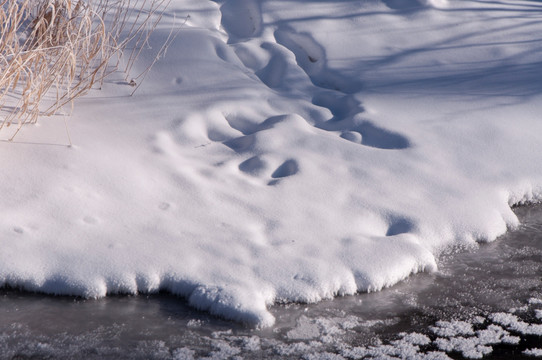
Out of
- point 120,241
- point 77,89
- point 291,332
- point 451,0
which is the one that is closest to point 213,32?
point 77,89

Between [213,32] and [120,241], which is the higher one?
[213,32]

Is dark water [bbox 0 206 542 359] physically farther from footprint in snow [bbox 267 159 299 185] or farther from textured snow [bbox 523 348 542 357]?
footprint in snow [bbox 267 159 299 185]

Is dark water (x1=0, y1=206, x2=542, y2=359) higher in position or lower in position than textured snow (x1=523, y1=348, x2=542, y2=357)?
lower

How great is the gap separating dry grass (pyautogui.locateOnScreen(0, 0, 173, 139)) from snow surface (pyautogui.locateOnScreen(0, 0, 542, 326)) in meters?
0.11

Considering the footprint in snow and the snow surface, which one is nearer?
the snow surface

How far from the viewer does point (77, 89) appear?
3.34m

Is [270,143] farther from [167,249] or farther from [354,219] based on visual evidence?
[167,249]

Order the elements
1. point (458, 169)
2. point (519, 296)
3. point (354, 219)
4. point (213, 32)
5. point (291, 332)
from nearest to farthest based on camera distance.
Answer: point (291, 332)
point (519, 296)
point (354, 219)
point (458, 169)
point (213, 32)

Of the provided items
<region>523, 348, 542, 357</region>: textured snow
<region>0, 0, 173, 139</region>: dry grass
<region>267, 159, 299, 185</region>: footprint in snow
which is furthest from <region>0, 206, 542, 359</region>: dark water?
<region>0, 0, 173, 139</region>: dry grass

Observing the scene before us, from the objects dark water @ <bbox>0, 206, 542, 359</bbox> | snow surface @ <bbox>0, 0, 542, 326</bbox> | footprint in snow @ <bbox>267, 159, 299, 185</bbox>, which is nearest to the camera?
dark water @ <bbox>0, 206, 542, 359</bbox>

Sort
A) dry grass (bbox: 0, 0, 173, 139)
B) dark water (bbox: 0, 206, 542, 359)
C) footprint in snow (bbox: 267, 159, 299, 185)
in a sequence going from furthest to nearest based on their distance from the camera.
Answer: footprint in snow (bbox: 267, 159, 299, 185) → dry grass (bbox: 0, 0, 173, 139) → dark water (bbox: 0, 206, 542, 359)

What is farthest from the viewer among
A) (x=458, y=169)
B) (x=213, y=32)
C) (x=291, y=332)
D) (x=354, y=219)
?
(x=213, y=32)

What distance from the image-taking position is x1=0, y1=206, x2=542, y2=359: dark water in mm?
2018

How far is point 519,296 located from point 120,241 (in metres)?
1.36
